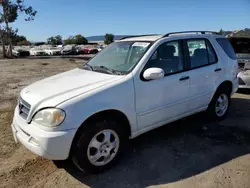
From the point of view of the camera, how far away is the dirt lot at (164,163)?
295 centimetres

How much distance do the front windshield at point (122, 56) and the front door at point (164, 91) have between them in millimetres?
216

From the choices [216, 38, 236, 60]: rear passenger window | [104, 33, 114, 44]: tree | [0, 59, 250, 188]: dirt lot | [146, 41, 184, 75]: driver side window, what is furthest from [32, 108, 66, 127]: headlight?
[104, 33, 114, 44]: tree

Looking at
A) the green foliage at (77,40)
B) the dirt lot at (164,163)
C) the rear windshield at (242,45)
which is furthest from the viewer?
the green foliage at (77,40)

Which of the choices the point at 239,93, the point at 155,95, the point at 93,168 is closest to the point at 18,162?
the point at 93,168

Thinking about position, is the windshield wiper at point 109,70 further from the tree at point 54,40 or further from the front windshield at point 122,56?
the tree at point 54,40

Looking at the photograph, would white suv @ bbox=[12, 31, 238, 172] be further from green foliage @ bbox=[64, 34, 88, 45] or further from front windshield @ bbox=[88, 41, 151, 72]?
green foliage @ bbox=[64, 34, 88, 45]

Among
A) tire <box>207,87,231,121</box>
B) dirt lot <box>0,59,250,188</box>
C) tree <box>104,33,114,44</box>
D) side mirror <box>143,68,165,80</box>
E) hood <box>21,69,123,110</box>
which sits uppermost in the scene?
tree <box>104,33,114,44</box>

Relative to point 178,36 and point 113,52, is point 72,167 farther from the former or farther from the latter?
point 178,36

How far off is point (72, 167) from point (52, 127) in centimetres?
90

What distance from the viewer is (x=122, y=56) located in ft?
12.7

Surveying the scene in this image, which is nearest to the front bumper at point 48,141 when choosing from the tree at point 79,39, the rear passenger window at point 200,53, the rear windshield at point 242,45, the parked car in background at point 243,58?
the rear passenger window at point 200,53

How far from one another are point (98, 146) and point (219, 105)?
2.90 meters

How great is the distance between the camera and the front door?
132 inches

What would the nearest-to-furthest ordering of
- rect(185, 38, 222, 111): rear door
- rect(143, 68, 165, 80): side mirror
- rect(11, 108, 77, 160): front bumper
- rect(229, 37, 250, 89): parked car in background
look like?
rect(11, 108, 77, 160): front bumper
rect(143, 68, 165, 80): side mirror
rect(185, 38, 222, 111): rear door
rect(229, 37, 250, 89): parked car in background
